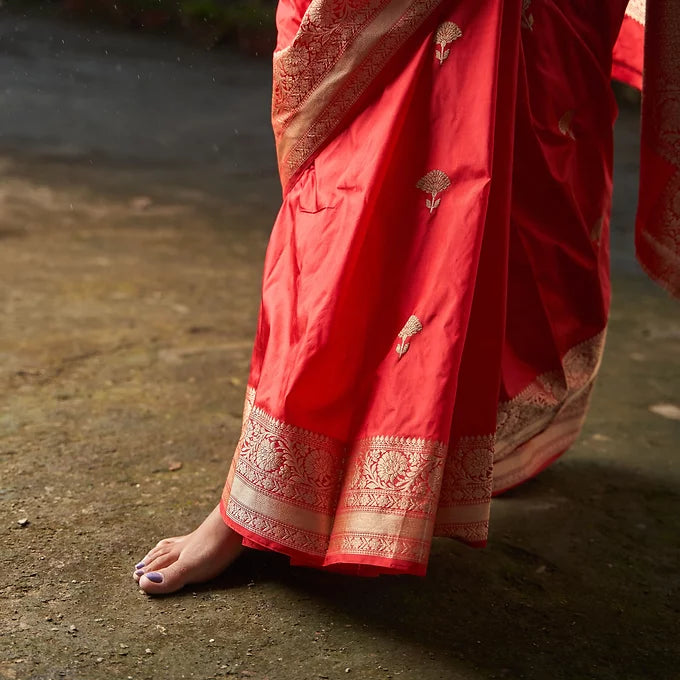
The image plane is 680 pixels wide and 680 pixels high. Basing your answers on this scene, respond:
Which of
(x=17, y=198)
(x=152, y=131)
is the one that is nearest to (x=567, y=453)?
(x=17, y=198)

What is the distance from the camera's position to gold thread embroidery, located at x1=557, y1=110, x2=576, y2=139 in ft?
5.02

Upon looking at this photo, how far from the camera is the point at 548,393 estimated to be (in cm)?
165

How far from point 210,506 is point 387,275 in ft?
1.88

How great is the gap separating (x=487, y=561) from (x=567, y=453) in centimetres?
50

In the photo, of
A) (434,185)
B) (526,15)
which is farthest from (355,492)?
(526,15)

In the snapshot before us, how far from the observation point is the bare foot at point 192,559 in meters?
1.41

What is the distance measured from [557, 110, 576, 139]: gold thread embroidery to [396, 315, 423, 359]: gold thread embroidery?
435mm

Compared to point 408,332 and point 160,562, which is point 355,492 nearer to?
point 408,332

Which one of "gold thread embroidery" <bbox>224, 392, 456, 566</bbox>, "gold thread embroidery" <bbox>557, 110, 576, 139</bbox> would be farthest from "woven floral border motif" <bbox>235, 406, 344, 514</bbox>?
"gold thread embroidery" <bbox>557, 110, 576, 139</bbox>

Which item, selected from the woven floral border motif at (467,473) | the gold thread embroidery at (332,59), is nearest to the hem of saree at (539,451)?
the woven floral border motif at (467,473)

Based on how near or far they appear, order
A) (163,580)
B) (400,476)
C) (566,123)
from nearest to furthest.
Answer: (400,476)
(163,580)
(566,123)

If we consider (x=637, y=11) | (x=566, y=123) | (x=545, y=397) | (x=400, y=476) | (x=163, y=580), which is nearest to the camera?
(x=400, y=476)

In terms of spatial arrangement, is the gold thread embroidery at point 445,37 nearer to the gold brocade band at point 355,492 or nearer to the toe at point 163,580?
the gold brocade band at point 355,492

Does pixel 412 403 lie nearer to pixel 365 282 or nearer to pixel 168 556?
pixel 365 282
